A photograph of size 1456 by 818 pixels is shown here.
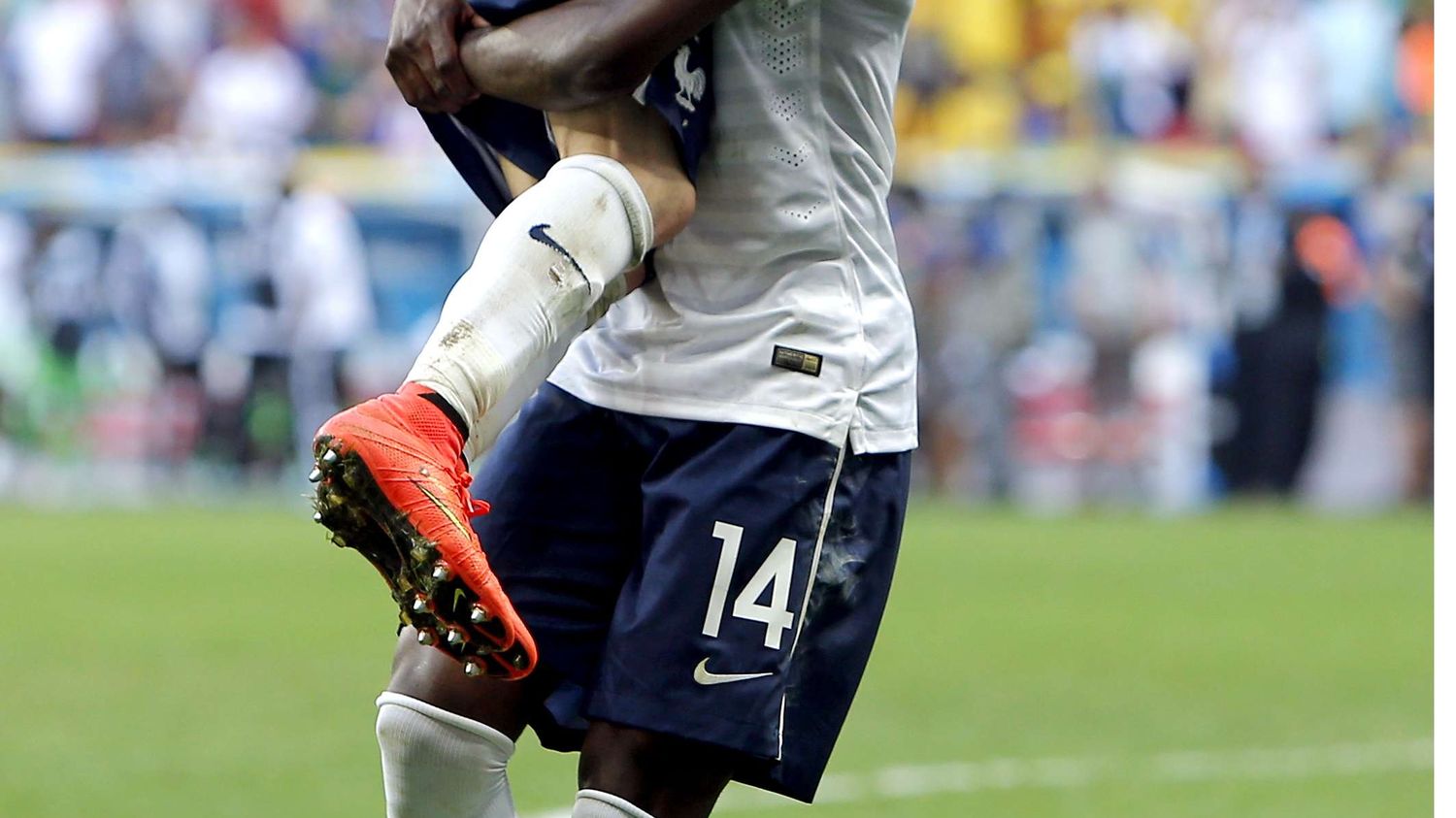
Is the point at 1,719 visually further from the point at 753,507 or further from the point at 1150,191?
the point at 1150,191

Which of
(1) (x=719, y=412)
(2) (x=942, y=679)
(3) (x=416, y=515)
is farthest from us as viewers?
(2) (x=942, y=679)

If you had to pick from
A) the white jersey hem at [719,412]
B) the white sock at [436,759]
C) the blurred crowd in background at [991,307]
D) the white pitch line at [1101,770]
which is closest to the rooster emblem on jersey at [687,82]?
the white jersey hem at [719,412]

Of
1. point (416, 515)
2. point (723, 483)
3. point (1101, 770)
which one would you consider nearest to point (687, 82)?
point (723, 483)

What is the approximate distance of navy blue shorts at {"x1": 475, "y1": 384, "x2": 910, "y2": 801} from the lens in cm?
300

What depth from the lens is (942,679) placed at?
830 cm

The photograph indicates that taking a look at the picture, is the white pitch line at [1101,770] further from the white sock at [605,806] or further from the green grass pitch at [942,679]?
the white sock at [605,806]

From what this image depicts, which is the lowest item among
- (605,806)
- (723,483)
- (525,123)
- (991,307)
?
(991,307)

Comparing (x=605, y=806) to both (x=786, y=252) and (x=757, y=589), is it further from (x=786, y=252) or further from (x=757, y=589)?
(x=786, y=252)

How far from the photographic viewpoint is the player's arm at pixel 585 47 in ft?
9.14

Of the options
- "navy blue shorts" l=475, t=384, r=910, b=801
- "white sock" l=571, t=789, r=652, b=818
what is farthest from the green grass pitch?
"white sock" l=571, t=789, r=652, b=818

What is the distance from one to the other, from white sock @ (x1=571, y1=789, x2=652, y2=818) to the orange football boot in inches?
14.7

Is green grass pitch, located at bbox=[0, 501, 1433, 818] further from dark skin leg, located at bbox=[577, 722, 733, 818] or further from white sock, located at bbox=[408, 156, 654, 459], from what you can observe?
white sock, located at bbox=[408, 156, 654, 459]

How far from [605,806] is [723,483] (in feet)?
1.48

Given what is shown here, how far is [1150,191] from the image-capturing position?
1658 cm
